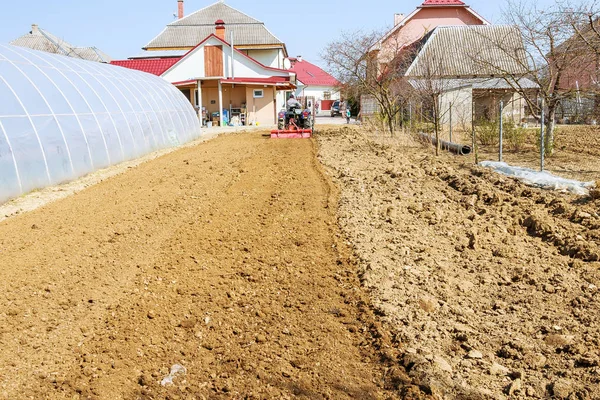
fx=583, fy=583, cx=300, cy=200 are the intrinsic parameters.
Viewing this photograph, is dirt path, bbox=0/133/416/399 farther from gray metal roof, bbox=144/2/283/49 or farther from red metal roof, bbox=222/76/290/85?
gray metal roof, bbox=144/2/283/49

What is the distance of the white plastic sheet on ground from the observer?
9.63m

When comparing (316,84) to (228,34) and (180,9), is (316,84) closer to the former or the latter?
(180,9)

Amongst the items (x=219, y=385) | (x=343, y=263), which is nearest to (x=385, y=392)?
(x=219, y=385)

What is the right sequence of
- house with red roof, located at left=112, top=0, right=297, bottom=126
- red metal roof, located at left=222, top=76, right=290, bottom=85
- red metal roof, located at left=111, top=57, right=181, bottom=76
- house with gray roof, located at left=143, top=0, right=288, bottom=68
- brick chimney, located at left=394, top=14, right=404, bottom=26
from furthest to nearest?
house with gray roof, located at left=143, top=0, right=288, bottom=68 → brick chimney, located at left=394, top=14, right=404, bottom=26 → red metal roof, located at left=111, top=57, right=181, bottom=76 → house with red roof, located at left=112, top=0, right=297, bottom=126 → red metal roof, located at left=222, top=76, right=290, bottom=85

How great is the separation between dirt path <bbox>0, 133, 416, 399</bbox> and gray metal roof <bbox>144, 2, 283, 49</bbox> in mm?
38375

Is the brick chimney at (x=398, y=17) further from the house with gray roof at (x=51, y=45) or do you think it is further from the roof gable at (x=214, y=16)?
the house with gray roof at (x=51, y=45)

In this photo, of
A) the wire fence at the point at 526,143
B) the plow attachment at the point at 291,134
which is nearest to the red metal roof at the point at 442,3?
the wire fence at the point at 526,143

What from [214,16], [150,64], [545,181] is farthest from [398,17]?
[545,181]

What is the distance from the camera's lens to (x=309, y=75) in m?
74.2

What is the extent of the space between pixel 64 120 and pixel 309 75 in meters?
63.2

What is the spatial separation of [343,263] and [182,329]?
218 centimetres

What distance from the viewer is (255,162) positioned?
14.7 meters

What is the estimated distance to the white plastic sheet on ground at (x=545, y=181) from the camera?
9.63 m

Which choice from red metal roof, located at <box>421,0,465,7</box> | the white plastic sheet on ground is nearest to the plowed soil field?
Result: the white plastic sheet on ground
